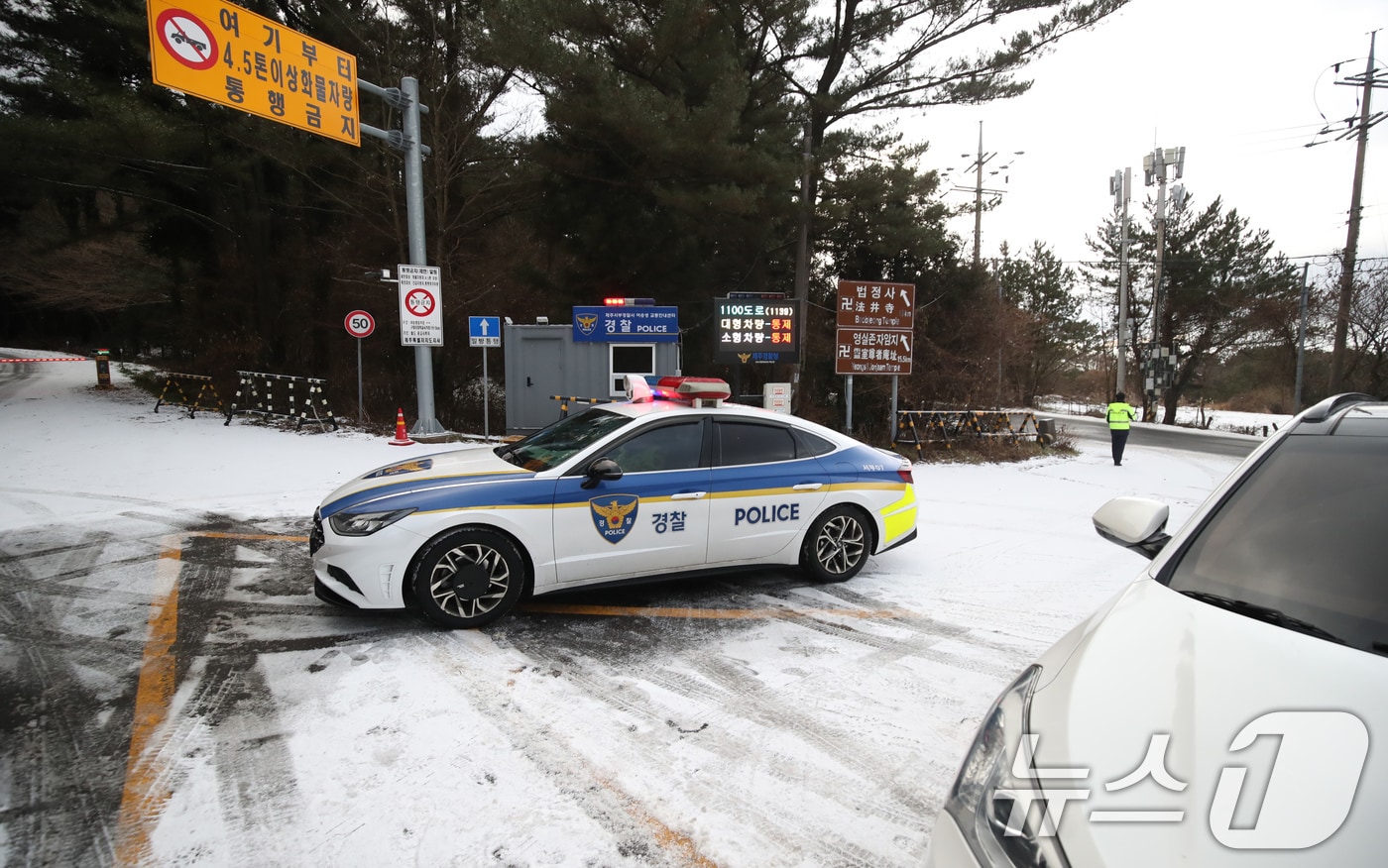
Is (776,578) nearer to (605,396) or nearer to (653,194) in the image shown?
(605,396)

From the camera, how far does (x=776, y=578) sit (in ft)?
18.9

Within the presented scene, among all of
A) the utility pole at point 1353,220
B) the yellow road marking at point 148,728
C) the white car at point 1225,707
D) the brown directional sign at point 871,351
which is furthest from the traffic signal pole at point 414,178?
the utility pole at point 1353,220

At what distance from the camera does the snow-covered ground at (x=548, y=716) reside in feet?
Answer: 8.56

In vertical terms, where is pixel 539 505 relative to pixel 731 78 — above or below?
below

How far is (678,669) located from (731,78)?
537 inches

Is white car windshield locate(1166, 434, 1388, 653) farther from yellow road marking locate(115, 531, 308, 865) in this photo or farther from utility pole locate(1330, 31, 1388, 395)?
utility pole locate(1330, 31, 1388, 395)

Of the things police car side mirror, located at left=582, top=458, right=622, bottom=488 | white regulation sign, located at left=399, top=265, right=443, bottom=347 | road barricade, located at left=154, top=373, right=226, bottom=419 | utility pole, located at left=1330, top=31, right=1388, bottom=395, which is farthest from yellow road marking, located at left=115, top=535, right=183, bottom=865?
utility pole, located at left=1330, top=31, right=1388, bottom=395

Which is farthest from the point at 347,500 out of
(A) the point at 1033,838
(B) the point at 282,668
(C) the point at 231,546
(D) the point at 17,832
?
(A) the point at 1033,838

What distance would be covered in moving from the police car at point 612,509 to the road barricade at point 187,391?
14.9 m

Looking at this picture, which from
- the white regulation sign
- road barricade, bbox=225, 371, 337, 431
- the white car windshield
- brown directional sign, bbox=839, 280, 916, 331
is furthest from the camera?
road barricade, bbox=225, 371, 337, 431

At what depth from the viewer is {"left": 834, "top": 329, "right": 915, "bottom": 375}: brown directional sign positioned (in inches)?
538

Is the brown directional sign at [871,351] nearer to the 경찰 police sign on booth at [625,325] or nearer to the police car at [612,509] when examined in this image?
the 경찰 police sign on booth at [625,325]

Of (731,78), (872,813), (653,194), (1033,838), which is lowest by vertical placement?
(872,813)

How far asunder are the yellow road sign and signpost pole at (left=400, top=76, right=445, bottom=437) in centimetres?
126
